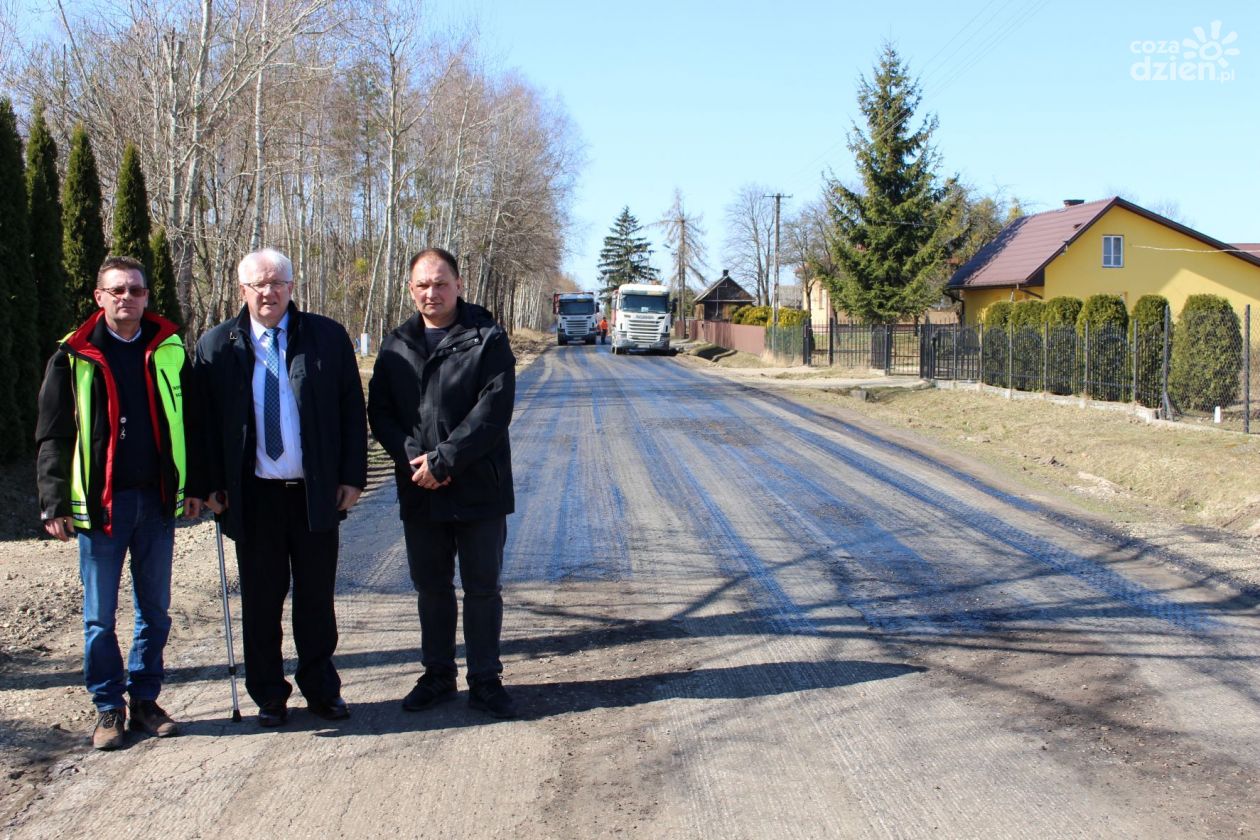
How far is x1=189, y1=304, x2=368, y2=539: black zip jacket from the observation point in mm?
4496

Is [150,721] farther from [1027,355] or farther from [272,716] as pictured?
[1027,355]

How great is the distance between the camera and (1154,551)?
7992mm

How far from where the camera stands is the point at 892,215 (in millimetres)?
41375

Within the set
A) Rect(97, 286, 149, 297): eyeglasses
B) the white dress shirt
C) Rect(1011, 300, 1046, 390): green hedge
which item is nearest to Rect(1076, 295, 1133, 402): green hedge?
Rect(1011, 300, 1046, 390): green hedge

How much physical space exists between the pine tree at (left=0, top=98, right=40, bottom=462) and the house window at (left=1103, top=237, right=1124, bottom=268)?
37.4 meters

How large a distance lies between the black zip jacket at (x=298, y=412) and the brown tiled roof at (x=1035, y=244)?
124 feet

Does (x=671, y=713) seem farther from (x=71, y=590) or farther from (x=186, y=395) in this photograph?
(x=71, y=590)

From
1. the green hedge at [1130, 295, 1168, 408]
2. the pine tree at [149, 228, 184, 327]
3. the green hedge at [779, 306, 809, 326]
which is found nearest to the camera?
the pine tree at [149, 228, 184, 327]

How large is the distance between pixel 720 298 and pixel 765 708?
99140mm

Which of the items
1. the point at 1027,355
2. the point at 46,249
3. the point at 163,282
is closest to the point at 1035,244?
the point at 1027,355

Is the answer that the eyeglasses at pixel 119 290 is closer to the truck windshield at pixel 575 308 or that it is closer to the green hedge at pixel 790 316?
the green hedge at pixel 790 316

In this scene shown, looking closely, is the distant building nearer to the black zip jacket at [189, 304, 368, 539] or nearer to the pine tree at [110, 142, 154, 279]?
the pine tree at [110, 142, 154, 279]

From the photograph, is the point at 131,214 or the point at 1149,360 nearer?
the point at 131,214

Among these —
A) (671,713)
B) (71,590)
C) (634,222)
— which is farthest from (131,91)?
(634,222)
